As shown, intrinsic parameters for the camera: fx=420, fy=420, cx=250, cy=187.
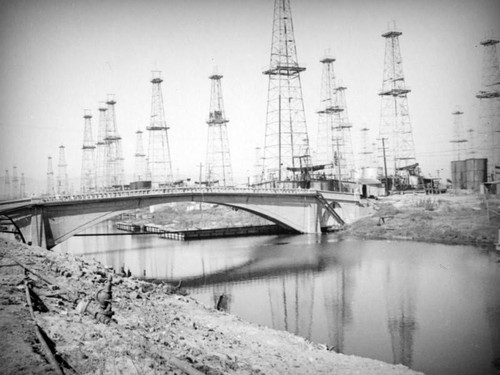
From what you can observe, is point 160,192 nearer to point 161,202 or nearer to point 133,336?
point 161,202

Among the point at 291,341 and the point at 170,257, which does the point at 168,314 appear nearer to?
the point at 291,341

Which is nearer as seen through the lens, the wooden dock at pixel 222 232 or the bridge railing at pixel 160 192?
the bridge railing at pixel 160 192

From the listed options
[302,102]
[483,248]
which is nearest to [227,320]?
[483,248]

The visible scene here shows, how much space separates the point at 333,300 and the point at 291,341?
1021cm

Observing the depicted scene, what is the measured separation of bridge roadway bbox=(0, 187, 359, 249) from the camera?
4412 centimetres

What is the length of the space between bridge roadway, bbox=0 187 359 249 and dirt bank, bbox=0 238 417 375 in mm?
21701

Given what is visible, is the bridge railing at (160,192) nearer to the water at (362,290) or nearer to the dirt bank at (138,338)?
the water at (362,290)

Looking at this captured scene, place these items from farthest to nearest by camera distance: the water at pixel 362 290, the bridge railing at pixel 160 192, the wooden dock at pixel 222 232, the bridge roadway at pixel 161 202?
the wooden dock at pixel 222 232, the bridge railing at pixel 160 192, the bridge roadway at pixel 161 202, the water at pixel 362 290

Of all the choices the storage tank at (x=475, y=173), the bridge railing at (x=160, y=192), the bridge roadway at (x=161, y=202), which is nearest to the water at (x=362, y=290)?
the bridge roadway at (x=161, y=202)

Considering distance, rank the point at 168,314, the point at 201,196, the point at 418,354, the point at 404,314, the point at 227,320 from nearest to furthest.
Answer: the point at 418,354 < the point at 168,314 < the point at 227,320 < the point at 404,314 < the point at 201,196

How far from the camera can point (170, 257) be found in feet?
163

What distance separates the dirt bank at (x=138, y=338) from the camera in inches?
456

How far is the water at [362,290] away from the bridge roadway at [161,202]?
229 inches

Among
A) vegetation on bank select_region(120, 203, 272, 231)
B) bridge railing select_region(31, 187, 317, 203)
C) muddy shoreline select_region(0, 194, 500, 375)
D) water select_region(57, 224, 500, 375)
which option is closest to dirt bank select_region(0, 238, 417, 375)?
muddy shoreline select_region(0, 194, 500, 375)
